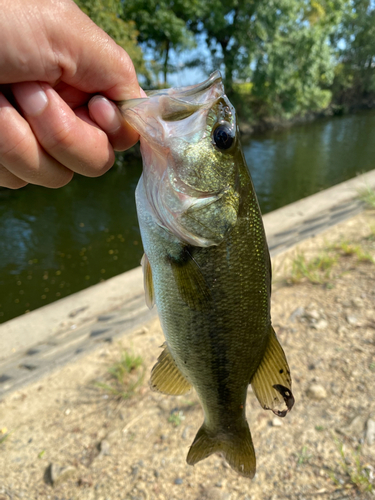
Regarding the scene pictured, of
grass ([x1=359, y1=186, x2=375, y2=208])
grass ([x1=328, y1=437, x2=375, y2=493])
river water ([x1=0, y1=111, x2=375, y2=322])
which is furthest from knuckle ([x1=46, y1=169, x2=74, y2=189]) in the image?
grass ([x1=359, y1=186, x2=375, y2=208])

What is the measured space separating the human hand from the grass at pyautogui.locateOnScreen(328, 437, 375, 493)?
2.11 m

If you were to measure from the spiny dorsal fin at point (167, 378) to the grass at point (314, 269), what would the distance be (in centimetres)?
245

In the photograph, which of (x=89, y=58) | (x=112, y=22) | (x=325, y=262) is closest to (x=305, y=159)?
(x=112, y=22)

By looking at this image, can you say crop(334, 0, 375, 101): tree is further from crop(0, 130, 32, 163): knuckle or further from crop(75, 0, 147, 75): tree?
crop(0, 130, 32, 163): knuckle

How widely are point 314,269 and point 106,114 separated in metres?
3.09

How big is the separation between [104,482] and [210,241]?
5.68ft

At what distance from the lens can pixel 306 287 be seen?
11.7ft

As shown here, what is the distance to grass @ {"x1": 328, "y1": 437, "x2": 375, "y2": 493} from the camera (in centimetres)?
185

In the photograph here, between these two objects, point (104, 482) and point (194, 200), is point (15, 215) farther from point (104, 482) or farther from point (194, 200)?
point (194, 200)

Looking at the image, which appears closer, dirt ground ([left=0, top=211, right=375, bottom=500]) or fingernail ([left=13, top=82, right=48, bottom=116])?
fingernail ([left=13, top=82, right=48, bottom=116])

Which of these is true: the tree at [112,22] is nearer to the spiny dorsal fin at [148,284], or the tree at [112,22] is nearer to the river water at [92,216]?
the river water at [92,216]

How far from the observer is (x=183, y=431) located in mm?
2295

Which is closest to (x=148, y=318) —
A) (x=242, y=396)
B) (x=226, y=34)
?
(x=242, y=396)

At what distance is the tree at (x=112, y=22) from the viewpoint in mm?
10284
